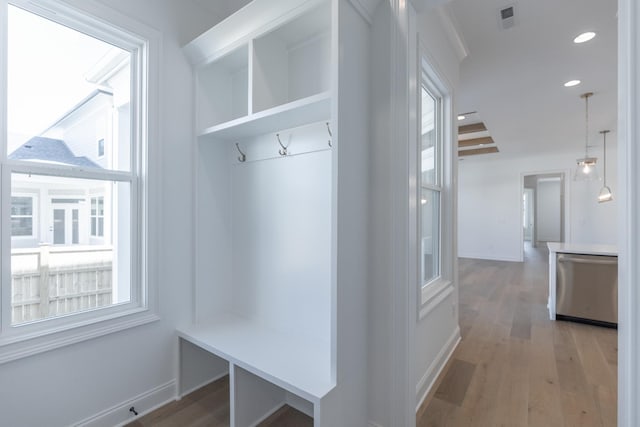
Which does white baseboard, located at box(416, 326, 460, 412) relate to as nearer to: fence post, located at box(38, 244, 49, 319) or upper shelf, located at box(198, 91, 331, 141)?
upper shelf, located at box(198, 91, 331, 141)

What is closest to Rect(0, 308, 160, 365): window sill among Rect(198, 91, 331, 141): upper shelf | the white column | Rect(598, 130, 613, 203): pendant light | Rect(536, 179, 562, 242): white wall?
Rect(198, 91, 331, 141): upper shelf

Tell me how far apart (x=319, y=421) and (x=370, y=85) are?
165 centimetres

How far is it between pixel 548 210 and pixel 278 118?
47.0 ft

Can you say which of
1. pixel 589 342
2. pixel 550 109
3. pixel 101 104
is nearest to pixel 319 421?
pixel 101 104

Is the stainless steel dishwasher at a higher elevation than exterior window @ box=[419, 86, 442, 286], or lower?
lower

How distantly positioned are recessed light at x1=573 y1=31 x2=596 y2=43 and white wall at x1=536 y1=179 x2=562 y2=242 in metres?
11.4

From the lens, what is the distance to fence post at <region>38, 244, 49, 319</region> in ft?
5.07

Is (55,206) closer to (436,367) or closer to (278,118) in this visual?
(278,118)

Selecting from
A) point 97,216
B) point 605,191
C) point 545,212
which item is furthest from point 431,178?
point 545,212

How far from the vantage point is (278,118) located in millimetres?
1624

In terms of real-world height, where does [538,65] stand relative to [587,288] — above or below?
above

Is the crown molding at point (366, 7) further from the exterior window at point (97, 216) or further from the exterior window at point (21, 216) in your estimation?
the exterior window at point (21, 216)

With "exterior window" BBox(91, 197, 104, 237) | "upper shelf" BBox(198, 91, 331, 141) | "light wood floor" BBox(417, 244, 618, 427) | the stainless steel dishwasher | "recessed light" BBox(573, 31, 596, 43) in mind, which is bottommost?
"light wood floor" BBox(417, 244, 618, 427)

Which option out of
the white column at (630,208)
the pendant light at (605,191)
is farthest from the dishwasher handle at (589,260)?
the white column at (630,208)
